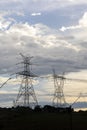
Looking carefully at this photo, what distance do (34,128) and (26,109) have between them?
49075mm

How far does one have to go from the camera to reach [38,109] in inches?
5032

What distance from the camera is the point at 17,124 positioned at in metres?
81.8

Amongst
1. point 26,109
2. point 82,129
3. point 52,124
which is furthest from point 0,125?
point 26,109

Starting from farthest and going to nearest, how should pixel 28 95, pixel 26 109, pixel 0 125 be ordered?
pixel 26 109 → pixel 28 95 → pixel 0 125

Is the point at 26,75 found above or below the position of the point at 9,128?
above

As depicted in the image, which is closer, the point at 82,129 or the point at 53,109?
the point at 82,129

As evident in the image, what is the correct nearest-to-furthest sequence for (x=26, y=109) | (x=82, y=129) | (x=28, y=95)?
(x=82, y=129) < (x=28, y=95) < (x=26, y=109)

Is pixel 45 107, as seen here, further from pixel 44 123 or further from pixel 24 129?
pixel 24 129

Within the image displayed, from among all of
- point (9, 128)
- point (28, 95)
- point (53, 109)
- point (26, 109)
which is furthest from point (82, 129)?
point (53, 109)

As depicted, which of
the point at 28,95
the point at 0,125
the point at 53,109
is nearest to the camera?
the point at 0,125

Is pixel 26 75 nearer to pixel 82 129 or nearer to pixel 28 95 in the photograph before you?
pixel 28 95

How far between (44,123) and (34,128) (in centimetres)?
978

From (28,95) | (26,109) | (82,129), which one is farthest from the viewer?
(26,109)

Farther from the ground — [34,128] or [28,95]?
[28,95]
